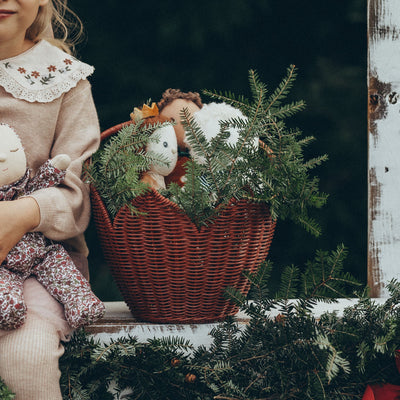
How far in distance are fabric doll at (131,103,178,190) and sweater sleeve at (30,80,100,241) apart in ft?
0.44

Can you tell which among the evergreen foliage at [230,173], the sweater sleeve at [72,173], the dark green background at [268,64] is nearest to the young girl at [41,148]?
the sweater sleeve at [72,173]

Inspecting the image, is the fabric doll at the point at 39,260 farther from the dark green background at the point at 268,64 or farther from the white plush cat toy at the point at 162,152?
the dark green background at the point at 268,64

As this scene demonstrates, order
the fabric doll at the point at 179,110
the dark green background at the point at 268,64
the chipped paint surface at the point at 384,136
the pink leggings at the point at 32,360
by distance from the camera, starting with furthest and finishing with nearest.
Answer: the dark green background at the point at 268,64
the chipped paint surface at the point at 384,136
the fabric doll at the point at 179,110
the pink leggings at the point at 32,360

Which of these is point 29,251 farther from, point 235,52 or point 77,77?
Answer: point 235,52

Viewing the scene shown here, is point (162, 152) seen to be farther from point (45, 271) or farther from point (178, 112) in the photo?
point (45, 271)

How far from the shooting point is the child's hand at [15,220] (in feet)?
4.50

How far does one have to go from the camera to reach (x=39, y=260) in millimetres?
1479

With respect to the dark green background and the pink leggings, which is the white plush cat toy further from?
the dark green background

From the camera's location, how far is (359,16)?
8.57ft

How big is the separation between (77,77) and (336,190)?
1.40 metres

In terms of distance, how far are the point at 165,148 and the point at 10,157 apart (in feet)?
1.27

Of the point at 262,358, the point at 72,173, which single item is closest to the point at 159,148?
the point at 72,173

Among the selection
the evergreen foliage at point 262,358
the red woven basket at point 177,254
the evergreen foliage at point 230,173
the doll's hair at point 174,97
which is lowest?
the evergreen foliage at point 262,358

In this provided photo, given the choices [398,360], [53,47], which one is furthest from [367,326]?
[53,47]
